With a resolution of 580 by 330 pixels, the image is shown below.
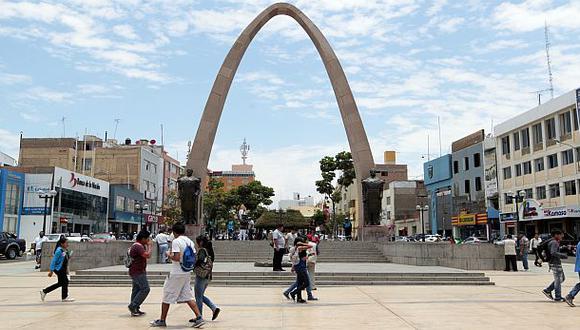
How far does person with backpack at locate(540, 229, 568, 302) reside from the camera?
11.6m

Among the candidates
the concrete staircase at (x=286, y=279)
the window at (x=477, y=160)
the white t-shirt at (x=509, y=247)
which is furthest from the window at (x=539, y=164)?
the concrete staircase at (x=286, y=279)

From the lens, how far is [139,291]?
10.0 meters

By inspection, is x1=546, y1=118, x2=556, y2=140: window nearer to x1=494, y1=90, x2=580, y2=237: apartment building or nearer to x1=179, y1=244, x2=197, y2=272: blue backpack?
x1=494, y1=90, x2=580, y2=237: apartment building

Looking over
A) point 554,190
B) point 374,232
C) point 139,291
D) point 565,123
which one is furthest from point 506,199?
point 139,291

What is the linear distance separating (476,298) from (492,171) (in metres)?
44.3

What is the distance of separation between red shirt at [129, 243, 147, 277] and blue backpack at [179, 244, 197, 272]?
5.71ft

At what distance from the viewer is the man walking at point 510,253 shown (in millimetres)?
21016

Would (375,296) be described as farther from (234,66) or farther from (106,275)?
(234,66)

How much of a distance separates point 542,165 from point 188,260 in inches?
1717

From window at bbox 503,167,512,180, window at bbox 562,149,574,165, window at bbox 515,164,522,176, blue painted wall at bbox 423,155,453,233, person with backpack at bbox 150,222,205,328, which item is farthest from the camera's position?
blue painted wall at bbox 423,155,453,233

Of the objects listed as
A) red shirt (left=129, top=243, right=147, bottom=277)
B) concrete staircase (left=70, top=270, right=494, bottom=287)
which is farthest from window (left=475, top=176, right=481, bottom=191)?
red shirt (left=129, top=243, right=147, bottom=277)

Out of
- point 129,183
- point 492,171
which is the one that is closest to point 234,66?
point 492,171

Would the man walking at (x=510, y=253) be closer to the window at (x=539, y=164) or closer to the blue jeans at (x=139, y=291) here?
the blue jeans at (x=139, y=291)

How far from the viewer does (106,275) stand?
16.6 m
